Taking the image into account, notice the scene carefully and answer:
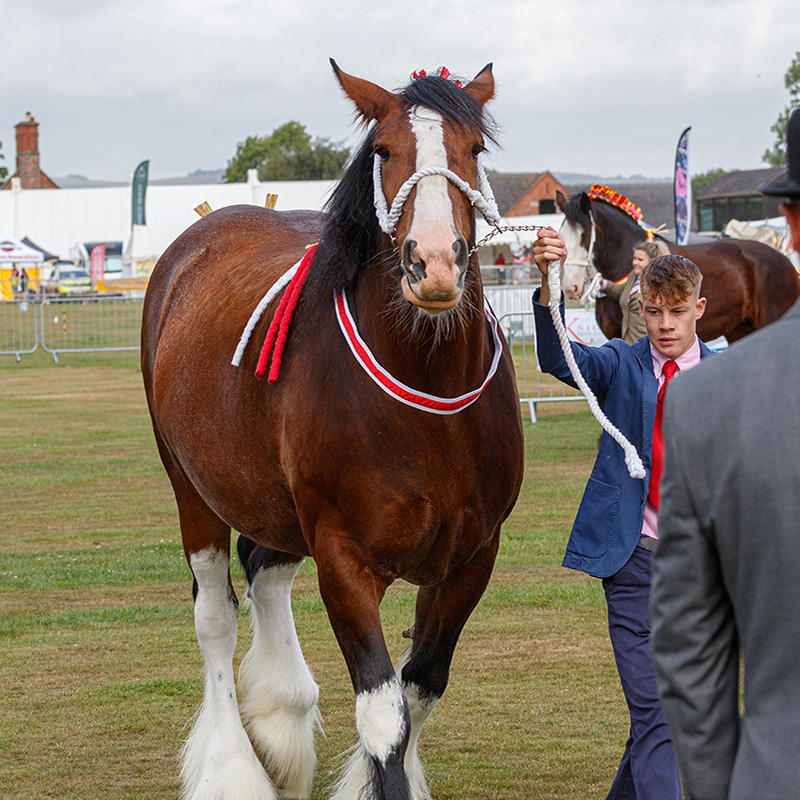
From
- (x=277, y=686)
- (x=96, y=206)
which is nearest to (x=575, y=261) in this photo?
(x=277, y=686)

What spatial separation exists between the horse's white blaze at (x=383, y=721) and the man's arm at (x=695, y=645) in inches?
75.7

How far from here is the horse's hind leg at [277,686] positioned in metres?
4.73

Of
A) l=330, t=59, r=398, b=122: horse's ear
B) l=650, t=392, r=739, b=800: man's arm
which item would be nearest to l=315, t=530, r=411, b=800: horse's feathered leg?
l=330, t=59, r=398, b=122: horse's ear

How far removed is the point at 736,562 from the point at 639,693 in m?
2.10

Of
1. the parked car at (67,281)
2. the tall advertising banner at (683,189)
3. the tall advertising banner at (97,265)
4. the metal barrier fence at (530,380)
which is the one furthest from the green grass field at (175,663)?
Answer: the tall advertising banner at (97,265)

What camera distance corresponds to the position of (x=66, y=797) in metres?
4.36

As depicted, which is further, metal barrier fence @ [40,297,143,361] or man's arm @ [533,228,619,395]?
metal barrier fence @ [40,297,143,361]

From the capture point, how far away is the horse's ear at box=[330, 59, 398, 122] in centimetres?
364

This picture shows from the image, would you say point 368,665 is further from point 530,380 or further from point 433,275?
point 530,380

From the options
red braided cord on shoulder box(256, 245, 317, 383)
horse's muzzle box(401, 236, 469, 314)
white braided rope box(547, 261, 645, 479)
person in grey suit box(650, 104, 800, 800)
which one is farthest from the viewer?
red braided cord on shoulder box(256, 245, 317, 383)

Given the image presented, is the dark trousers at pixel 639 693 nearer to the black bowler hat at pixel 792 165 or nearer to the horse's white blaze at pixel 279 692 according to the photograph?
the horse's white blaze at pixel 279 692

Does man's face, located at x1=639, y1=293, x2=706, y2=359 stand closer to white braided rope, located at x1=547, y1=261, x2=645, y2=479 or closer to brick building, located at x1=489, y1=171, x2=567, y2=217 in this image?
white braided rope, located at x1=547, y1=261, x2=645, y2=479

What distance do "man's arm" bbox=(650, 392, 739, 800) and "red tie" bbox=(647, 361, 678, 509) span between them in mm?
2045

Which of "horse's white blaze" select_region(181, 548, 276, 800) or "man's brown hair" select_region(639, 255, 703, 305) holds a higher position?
"man's brown hair" select_region(639, 255, 703, 305)
